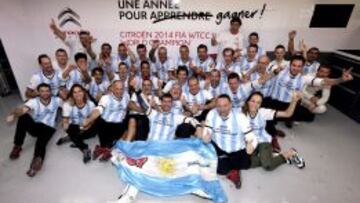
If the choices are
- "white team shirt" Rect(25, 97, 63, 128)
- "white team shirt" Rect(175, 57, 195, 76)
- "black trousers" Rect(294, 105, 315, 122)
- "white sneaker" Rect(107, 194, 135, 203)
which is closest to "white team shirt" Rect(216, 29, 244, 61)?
"white team shirt" Rect(175, 57, 195, 76)

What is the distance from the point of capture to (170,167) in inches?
112

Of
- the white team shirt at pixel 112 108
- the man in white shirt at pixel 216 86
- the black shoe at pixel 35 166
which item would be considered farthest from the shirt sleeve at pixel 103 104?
the man in white shirt at pixel 216 86

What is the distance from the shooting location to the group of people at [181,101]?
3.02 metres

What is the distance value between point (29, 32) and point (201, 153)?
132 inches

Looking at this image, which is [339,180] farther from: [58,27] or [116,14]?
[58,27]

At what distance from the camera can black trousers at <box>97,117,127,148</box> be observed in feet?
10.9

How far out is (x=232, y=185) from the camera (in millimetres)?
2879

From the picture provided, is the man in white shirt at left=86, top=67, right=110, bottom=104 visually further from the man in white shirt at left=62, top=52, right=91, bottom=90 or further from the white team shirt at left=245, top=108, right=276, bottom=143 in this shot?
the white team shirt at left=245, top=108, right=276, bottom=143

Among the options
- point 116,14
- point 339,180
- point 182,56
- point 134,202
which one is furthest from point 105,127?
point 339,180

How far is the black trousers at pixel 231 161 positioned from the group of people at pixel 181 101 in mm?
11

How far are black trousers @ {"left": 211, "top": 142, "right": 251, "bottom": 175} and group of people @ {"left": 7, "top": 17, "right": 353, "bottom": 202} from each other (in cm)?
1

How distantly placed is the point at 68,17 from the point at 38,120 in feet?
6.38

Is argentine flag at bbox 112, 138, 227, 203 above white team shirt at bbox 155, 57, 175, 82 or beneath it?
beneath

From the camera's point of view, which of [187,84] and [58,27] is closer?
[187,84]
